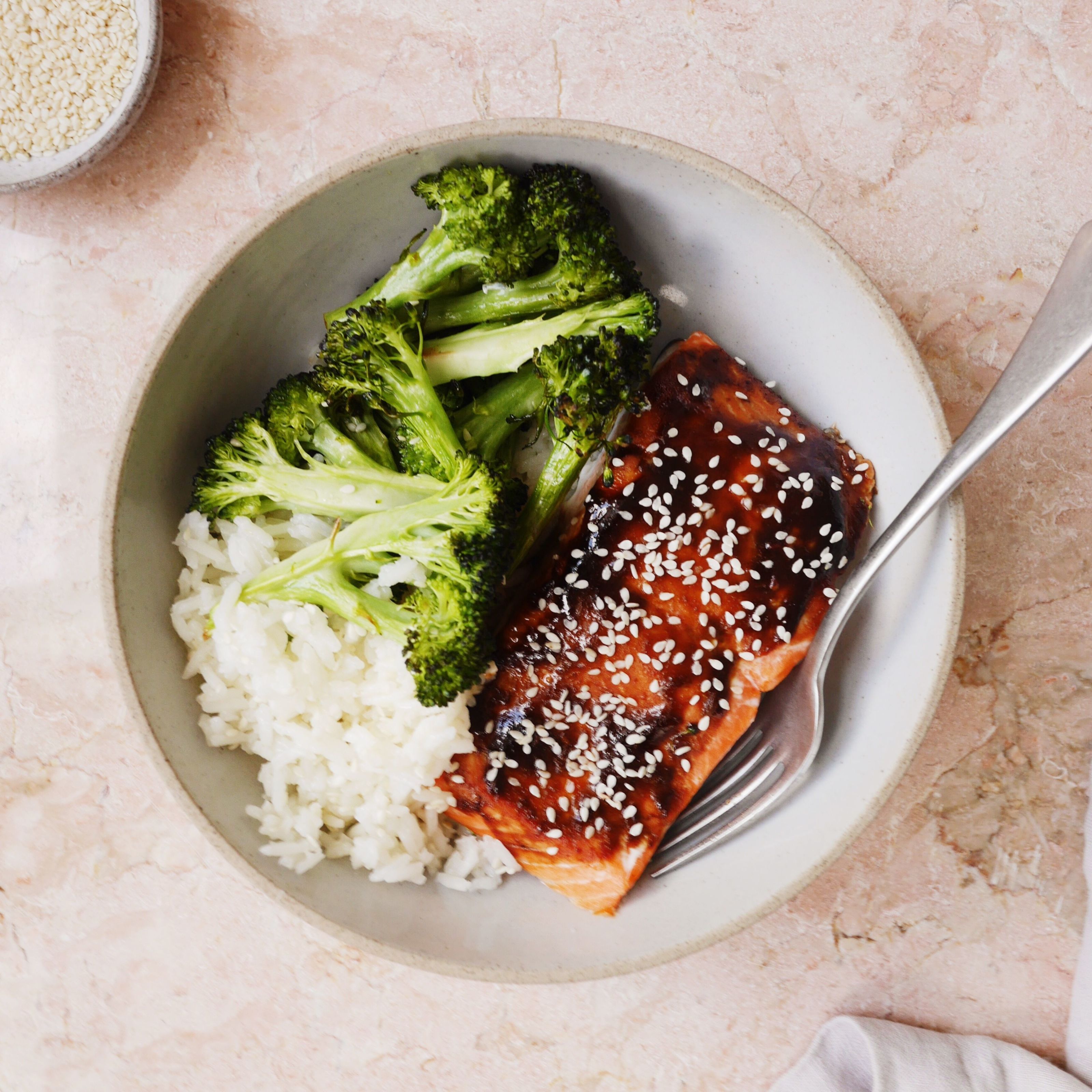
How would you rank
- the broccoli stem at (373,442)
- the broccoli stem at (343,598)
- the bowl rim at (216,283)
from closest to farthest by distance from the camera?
the bowl rim at (216,283)
the broccoli stem at (343,598)
the broccoli stem at (373,442)

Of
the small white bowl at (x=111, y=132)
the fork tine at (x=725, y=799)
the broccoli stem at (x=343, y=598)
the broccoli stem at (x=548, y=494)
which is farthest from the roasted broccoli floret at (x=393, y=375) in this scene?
the fork tine at (x=725, y=799)

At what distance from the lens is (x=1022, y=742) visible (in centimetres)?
256

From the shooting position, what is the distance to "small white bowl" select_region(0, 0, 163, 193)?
8.04 feet

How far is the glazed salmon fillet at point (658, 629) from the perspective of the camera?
2217 mm

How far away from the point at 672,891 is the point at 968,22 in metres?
2.57

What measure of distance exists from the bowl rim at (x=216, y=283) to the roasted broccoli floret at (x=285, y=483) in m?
0.22

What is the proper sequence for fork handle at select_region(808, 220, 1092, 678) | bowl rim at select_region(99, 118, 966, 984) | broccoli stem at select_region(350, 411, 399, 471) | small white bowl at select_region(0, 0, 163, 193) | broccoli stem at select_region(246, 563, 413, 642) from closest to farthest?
1. fork handle at select_region(808, 220, 1092, 678)
2. bowl rim at select_region(99, 118, 966, 984)
3. broccoli stem at select_region(246, 563, 413, 642)
4. broccoli stem at select_region(350, 411, 399, 471)
5. small white bowl at select_region(0, 0, 163, 193)

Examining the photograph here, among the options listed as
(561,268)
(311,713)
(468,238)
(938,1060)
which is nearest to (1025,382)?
(561,268)

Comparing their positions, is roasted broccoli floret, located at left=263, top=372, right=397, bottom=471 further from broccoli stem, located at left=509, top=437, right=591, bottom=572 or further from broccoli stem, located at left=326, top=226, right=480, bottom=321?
broccoli stem, located at left=509, top=437, right=591, bottom=572

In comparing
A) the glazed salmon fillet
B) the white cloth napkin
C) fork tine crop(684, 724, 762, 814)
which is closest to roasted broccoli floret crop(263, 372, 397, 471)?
the glazed salmon fillet

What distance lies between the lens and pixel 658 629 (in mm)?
2229

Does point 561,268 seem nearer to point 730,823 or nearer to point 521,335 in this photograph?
point 521,335

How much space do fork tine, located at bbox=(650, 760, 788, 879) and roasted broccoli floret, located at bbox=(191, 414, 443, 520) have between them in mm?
1138

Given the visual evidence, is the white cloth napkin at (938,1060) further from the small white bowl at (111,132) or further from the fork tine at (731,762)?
the small white bowl at (111,132)
